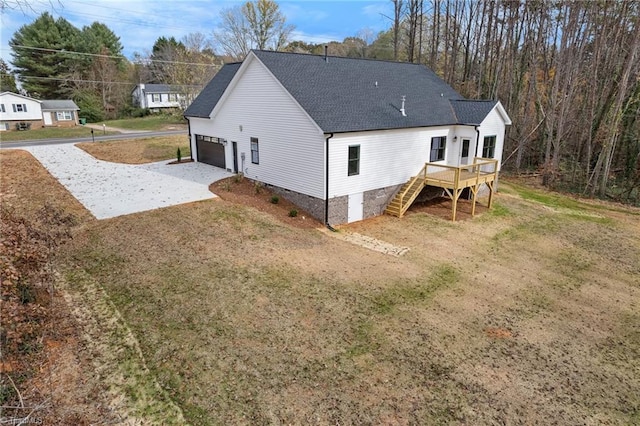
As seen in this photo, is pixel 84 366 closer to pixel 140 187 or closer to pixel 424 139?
pixel 140 187

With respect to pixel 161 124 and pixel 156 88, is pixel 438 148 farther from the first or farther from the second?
pixel 156 88

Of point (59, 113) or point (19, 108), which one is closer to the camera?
point (19, 108)

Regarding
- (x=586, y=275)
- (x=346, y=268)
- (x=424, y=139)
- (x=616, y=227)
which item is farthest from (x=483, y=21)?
(x=346, y=268)

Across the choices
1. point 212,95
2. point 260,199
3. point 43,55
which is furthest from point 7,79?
point 260,199

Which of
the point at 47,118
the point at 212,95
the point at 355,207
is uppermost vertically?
the point at 212,95

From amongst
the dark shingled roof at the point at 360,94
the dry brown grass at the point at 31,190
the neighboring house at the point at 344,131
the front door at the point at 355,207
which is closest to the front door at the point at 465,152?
the neighboring house at the point at 344,131

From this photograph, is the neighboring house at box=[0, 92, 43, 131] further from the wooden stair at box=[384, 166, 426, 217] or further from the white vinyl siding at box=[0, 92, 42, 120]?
the wooden stair at box=[384, 166, 426, 217]
